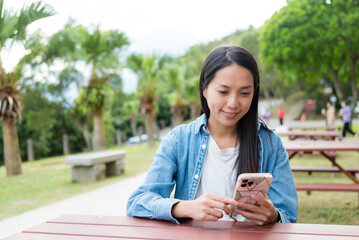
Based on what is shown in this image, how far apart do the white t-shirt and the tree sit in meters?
13.5

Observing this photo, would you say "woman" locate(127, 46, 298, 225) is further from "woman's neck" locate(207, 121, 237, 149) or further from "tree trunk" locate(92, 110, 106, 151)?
"tree trunk" locate(92, 110, 106, 151)

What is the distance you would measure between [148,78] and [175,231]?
1388cm

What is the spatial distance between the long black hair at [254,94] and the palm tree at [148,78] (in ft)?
43.0

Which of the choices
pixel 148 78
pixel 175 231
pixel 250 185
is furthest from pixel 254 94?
pixel 148 78

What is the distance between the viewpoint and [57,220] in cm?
151

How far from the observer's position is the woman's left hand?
1.35m

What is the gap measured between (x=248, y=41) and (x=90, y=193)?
30.4 meters

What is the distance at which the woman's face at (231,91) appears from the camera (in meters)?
1.57

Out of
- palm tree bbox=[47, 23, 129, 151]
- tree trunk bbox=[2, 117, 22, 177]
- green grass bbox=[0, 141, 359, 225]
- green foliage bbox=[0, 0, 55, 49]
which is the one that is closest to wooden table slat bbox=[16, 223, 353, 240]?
green grass bbox=[0, 141, 359, 225]

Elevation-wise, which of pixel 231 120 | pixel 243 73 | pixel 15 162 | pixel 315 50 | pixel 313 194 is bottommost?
pixel 313 194

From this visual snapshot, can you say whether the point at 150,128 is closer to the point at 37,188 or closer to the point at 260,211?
the point at 37,188

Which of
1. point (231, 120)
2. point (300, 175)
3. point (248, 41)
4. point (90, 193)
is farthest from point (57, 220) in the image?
point (248, 41)

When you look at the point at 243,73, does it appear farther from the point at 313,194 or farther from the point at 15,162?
the point at 15,162

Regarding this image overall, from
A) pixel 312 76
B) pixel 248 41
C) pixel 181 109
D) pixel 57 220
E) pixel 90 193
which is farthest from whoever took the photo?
pixel 248 41
